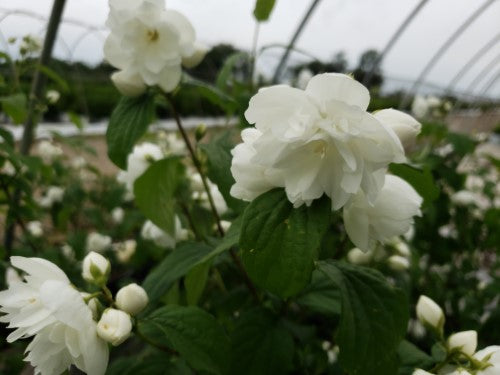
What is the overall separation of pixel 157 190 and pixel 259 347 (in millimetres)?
383

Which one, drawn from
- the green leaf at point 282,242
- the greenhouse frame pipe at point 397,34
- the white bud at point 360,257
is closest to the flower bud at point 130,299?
the green leaf at point 282,242

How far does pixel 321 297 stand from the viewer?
821 millimetres

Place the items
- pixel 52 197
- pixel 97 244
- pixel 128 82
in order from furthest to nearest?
1. pixel 52 197
2. pixel 97 244
3. pixel 128 82

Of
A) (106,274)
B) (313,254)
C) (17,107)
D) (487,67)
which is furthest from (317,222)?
(487,67)

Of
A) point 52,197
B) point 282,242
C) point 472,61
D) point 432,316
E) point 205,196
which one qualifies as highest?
point 282,242

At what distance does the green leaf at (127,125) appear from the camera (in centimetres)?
78

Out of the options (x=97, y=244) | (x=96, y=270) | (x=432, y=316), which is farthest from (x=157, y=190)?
(x=97, y=244)

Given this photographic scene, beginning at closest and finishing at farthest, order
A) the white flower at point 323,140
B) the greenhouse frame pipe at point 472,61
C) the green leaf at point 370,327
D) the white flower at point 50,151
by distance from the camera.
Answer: the white flower at point 323,140 → the green leaf at point 370,327 → the white flower at point 50,151 → the greenhouse frame pipe at point 472,61

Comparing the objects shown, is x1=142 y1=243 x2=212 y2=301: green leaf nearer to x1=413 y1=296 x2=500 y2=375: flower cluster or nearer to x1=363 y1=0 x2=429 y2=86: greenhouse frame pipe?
x1=413 y1=296 x2=500 y2=375: flower cluster

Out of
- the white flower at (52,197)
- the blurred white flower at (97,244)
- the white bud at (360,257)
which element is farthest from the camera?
the white flower at (52,197)

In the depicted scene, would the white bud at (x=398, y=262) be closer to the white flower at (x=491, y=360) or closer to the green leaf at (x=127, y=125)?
the white flower at (x=491, y=360)

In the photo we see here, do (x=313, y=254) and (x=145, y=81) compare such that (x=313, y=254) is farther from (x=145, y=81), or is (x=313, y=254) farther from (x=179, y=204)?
(x=179, y=204)

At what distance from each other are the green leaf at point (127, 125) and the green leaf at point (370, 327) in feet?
1.42

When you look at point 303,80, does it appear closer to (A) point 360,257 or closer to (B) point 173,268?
(A) point 360,257
